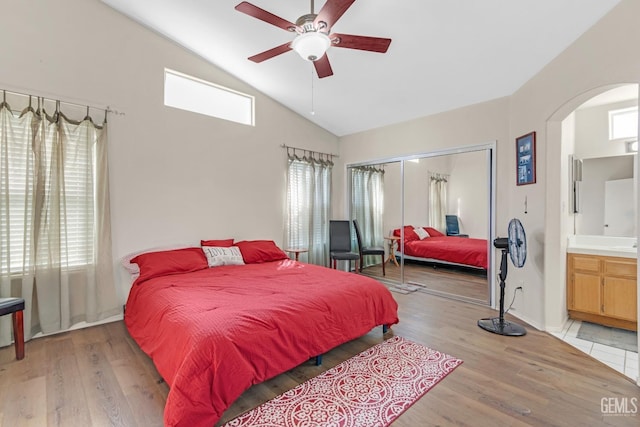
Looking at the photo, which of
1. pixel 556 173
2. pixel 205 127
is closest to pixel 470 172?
pixel 556 173

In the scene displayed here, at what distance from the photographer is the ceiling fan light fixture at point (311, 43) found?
6.68ft

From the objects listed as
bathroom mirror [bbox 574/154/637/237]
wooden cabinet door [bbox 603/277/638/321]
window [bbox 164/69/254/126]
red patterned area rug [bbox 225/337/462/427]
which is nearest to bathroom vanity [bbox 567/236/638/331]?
wooden cabinet door [bbox 603/277/638/321]

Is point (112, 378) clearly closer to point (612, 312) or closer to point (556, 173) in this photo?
point (556, 173)

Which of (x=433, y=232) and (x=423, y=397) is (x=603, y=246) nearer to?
(x=433, y=232)

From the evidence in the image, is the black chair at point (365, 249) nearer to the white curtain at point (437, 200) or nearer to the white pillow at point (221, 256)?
the white curtain at point (437, 200)

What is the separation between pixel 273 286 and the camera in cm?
277

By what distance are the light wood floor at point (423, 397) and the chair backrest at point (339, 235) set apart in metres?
2.43

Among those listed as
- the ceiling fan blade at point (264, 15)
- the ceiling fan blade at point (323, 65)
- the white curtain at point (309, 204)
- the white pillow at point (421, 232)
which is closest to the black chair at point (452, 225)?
the white pillow at point (421, 232)

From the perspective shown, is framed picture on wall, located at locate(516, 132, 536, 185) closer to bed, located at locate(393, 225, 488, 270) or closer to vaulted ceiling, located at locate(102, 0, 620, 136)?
vaulted ceiling, located at locate(102, 0, 620, 136)

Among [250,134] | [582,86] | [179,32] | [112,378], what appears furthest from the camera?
[250,134]

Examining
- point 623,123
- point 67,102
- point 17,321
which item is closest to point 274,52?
point 67,102

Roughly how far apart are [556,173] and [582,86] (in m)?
0.83

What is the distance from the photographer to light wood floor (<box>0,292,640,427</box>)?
71.1 inches

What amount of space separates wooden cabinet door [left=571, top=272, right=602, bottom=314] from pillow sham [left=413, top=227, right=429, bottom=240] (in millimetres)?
1824
